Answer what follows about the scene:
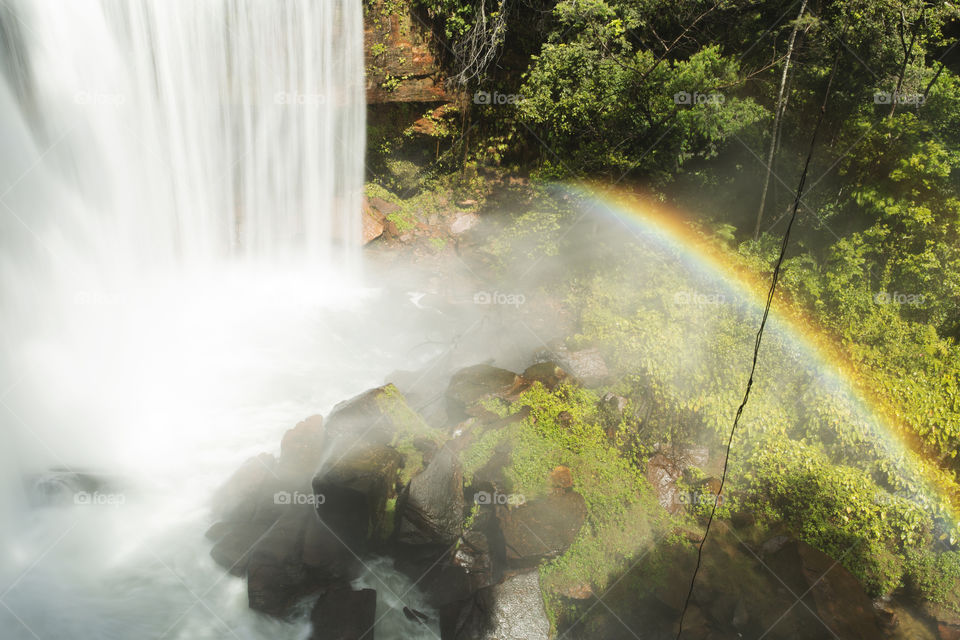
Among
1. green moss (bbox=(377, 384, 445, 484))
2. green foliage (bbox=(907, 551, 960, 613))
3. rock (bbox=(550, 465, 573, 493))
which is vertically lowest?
green moss (bbox=(377, 384, 445, 484))

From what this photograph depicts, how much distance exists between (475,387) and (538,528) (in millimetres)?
3181

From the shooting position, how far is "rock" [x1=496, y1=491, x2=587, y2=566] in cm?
736

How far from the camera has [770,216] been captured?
1230cm

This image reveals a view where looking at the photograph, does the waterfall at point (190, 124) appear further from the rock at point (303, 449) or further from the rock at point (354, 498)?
the rock at point (354, 498)

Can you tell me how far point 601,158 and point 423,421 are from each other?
7.58 m

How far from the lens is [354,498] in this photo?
292 inches

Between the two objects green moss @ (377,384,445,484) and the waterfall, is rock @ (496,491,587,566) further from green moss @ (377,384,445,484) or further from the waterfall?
the waterfall

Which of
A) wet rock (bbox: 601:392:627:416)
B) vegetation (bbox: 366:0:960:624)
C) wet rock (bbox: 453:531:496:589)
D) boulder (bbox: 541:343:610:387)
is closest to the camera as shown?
wet rock (bbox: 453:531:496:589)

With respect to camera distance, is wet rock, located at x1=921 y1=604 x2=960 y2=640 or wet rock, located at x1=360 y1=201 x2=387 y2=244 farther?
wet rock, located at x1=360 y1=201 x2=387 y2=244

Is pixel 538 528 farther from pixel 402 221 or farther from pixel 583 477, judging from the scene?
pixel 402 221

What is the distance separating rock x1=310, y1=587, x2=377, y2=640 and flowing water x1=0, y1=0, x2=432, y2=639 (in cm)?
39

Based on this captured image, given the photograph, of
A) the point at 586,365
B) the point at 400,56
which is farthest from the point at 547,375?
the point at 400,56

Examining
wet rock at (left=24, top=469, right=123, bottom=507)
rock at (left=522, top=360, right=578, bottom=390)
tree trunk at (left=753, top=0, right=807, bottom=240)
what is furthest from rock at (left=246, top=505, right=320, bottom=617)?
tree trunk at (left=753, top=0, right=807, bottom=240)

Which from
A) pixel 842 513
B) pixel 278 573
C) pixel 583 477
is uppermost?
pixel 842 513
